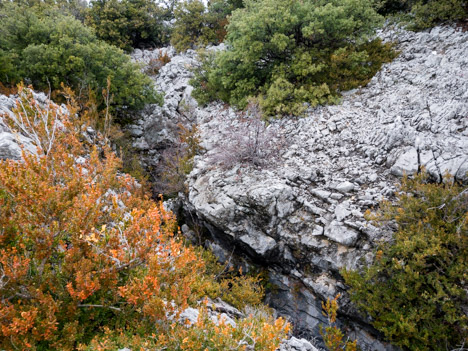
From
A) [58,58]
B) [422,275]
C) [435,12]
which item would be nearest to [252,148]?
[422,275]

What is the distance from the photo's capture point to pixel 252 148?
8398 millimetres

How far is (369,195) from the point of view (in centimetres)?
662

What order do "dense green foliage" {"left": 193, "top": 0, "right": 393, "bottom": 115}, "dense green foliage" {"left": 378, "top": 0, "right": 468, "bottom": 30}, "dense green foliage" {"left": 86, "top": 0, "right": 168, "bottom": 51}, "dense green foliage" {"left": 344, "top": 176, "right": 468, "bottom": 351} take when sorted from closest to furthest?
"dense green foliage" {"left": 344, "top": 176, "right": 468, "bottom": 351} < "dense green foliage" {"left": 378, "top": 0, "right": 468, "bottom": 30} < "dense green foliage" {"left": 193, "top": 0, "right": 393, "bottom": 115} < "dense green foliage" {"left": 86, "top": 0, "right": 168, "bottom": 51}

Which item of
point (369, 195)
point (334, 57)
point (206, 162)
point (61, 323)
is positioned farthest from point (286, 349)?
point (334, 57)

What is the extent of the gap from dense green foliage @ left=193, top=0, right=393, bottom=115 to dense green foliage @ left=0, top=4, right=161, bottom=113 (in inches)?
201

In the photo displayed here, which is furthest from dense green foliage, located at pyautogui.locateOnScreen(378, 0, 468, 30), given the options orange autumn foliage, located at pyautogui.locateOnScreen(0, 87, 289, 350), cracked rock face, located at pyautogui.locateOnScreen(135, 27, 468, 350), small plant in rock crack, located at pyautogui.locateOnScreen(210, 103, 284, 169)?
orange autumn foliage, located at pyautogui.locateOnScreen(0, 87, 289, 350)

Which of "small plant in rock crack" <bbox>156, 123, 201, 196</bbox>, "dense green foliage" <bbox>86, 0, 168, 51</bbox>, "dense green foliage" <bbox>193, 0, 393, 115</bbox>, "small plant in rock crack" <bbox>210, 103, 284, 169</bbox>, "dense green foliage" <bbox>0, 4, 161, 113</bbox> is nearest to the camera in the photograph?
"small plant in rock crack" <bbox>210, 103, 284, 169</bbox>

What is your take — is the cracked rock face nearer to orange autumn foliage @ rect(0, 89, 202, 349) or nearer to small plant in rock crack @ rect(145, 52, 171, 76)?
orange autumn foliage @ rect(0, 89, 202, 349)

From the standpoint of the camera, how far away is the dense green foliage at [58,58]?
417 inches

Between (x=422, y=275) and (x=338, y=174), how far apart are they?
3.15 meters

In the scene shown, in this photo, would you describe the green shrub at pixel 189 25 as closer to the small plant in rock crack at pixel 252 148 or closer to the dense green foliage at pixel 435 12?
the small plant in rock crack at pixel 252 148

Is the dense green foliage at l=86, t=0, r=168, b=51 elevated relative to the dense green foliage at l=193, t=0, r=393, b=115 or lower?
elevated

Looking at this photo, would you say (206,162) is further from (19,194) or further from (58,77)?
(58,77)

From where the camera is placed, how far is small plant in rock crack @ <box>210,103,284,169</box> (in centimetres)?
834
